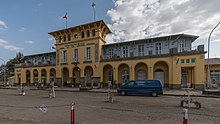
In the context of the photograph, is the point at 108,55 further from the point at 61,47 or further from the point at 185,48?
the point at 185,48

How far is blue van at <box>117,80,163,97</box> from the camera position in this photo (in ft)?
60.7

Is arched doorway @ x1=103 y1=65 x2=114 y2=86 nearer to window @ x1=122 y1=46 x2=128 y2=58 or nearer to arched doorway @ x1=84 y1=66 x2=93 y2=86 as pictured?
arched doorway @ x1=84 y1=66 x2=93 y2=86

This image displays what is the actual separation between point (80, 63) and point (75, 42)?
501 centimetres

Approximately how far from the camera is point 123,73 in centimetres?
3169

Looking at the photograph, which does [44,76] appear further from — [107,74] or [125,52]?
[125,52]

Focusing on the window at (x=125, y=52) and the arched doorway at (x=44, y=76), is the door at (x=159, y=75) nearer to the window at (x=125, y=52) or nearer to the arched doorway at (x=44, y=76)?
the window at (x=125, y=52)

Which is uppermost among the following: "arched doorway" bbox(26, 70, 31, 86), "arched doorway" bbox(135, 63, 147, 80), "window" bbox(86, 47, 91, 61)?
"window" bbox(86, 47, 91, 61)

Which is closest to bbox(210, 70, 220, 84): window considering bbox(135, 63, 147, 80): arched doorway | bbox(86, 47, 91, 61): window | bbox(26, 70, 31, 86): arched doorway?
bbox(135, 63, 147, 80): arched doorway

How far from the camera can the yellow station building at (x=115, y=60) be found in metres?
25.2

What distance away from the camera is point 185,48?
1140 inches

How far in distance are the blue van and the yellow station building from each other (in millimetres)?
8279

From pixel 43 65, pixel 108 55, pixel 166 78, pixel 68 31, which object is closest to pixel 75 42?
pixel 68 31

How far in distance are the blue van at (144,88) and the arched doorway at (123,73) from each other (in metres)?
11.6

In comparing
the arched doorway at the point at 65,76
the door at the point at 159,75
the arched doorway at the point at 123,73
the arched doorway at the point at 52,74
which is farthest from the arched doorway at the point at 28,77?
the door at the point at 159,75
